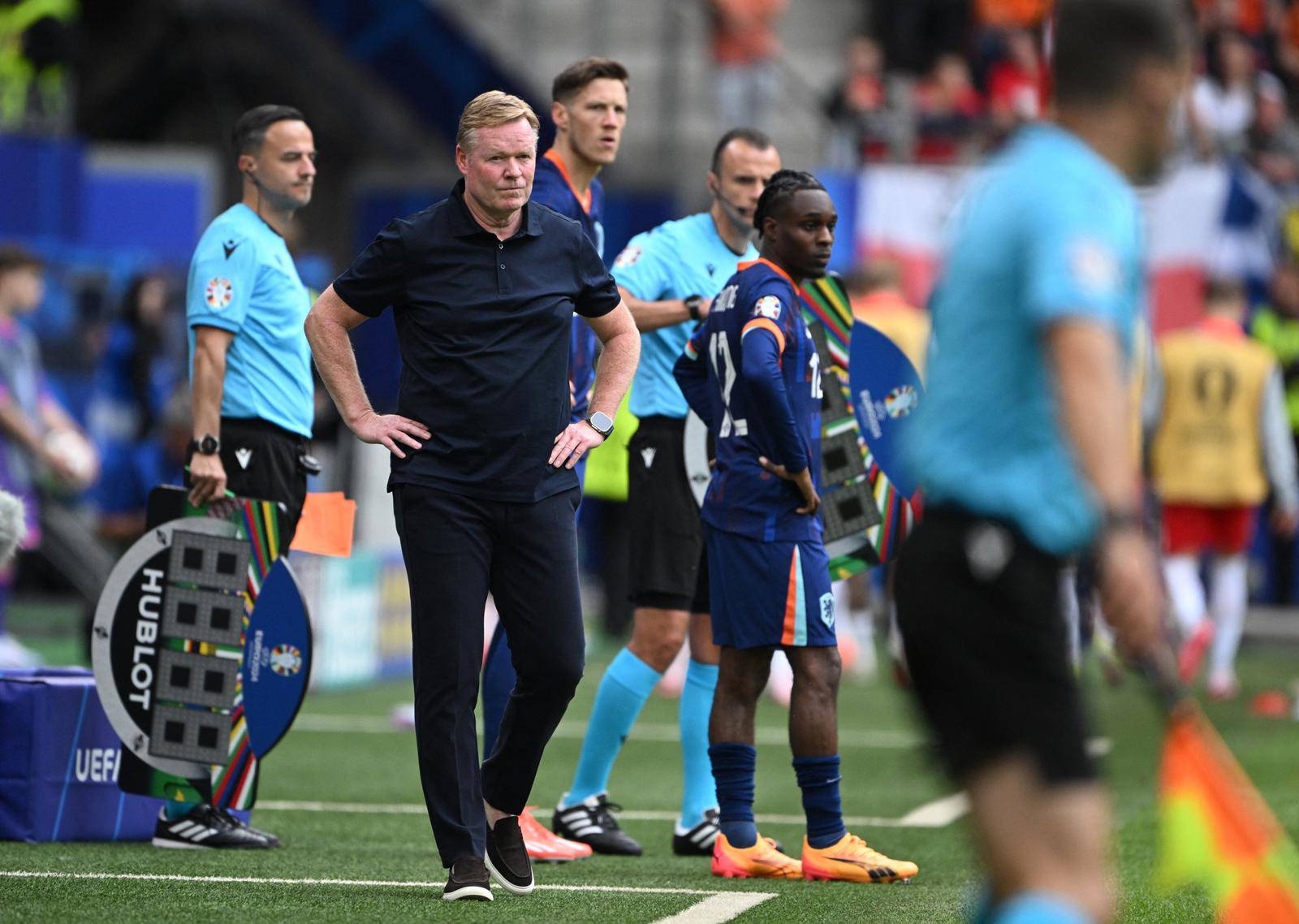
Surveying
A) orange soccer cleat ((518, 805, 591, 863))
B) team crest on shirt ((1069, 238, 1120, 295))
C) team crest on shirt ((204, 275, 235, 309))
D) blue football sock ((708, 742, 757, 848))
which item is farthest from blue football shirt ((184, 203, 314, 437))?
team crest on shirt ((1069, 238, 1120, 295))

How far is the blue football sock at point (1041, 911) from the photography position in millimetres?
3436

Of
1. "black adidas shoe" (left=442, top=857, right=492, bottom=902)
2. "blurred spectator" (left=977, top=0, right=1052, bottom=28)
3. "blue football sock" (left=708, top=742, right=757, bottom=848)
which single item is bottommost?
"black adidas shoe" (left=442, top=857, right=492, bottom=902)

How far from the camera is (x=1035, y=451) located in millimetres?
3664

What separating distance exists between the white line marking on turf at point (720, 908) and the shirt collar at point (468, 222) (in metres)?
1.91

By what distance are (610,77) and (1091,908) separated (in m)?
4.43

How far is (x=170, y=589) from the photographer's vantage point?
7.18 m

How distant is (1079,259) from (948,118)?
15.7 meters

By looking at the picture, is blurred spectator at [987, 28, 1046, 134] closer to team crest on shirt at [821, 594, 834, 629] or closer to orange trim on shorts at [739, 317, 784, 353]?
orange trim on shorts at [739, 317, 784, 353]

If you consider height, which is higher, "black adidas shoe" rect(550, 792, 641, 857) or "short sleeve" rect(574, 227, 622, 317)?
"short sleeve" rect(574, 227, 622, 317)

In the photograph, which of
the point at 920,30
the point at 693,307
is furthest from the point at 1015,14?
the point at 693,307

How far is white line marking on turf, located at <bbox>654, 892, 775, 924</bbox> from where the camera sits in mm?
5703

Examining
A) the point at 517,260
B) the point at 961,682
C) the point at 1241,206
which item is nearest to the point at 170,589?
the point at 517,260

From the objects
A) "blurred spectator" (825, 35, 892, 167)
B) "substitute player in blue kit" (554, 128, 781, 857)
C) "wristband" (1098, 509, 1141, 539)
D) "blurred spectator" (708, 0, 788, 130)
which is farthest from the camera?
"blurred spectator" (708, 0, 788, 130)

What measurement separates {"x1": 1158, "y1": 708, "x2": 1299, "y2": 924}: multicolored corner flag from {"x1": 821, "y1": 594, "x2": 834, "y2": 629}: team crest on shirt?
284 centimetres
